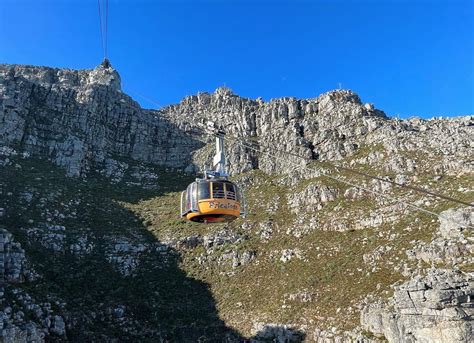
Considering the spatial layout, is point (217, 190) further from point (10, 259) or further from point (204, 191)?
point (10, 259)

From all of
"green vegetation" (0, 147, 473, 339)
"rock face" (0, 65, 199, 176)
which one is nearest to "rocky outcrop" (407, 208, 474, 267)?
"green vegetation" (0, 147, 473, 339)

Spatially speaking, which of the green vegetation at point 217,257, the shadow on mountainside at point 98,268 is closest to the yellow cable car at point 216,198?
the green vegetation at point 217,257

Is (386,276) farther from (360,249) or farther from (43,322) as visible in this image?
(43,322)

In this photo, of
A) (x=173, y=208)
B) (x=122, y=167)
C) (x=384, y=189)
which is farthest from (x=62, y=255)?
(x=384, y=189)

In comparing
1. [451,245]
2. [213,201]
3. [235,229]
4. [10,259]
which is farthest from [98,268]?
[451,245]

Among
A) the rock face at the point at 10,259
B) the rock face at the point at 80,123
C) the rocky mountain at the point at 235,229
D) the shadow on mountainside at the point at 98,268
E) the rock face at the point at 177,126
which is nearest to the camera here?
the rocky mountain at the point at 235,229

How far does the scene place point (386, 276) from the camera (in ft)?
143

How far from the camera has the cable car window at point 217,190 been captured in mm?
19828

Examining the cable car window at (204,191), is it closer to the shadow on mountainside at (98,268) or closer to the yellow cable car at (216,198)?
the yellow cable car at (216,198)

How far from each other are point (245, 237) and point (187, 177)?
26.9 metres

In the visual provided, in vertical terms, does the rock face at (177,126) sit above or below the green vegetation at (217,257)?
above

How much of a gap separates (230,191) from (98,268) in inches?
1581

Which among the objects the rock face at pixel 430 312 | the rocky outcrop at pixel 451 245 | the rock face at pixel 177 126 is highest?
the rock face at pixel 177 126

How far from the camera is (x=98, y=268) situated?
53688mm
